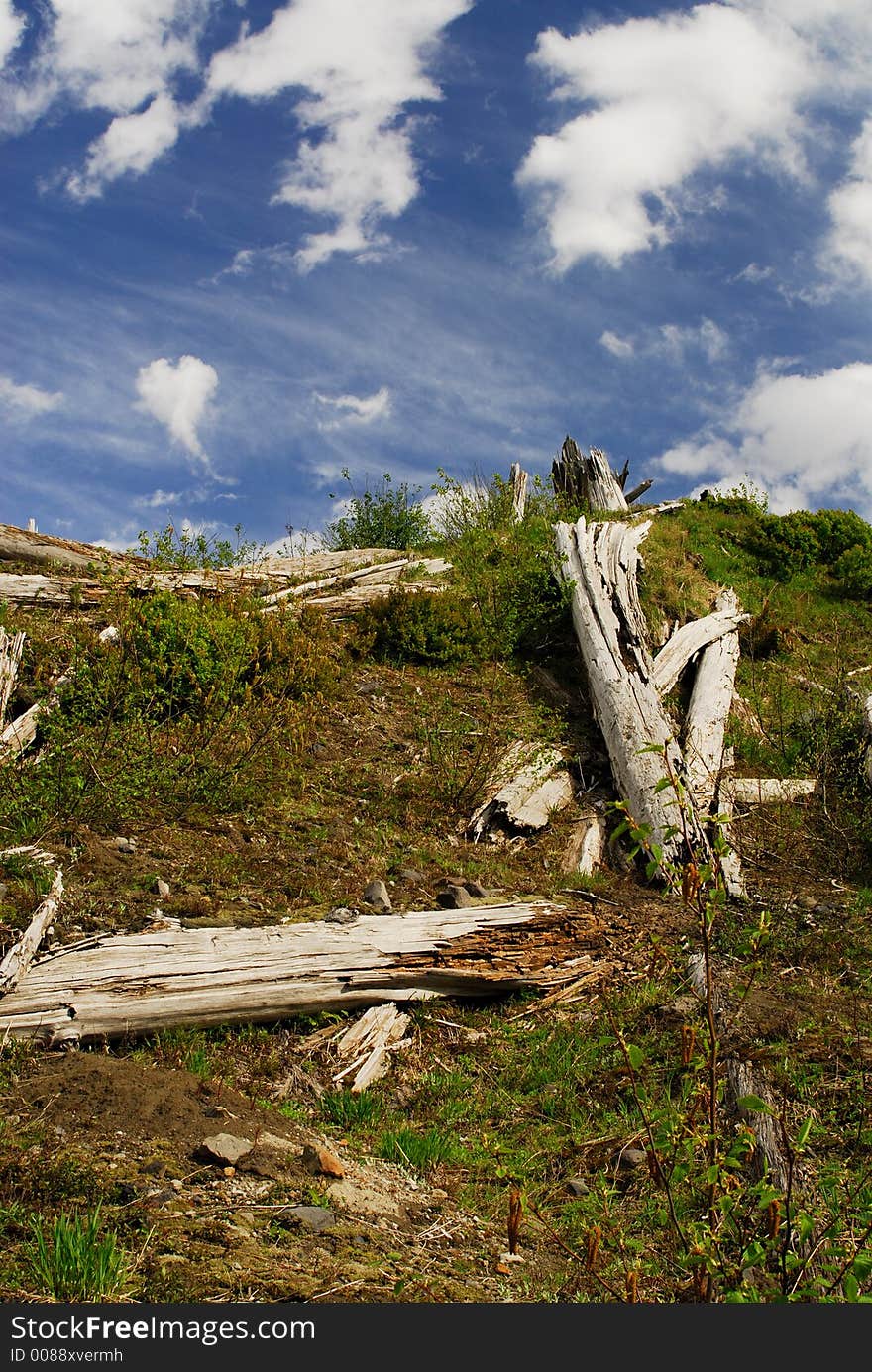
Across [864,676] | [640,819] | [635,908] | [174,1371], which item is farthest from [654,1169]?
[864,676]

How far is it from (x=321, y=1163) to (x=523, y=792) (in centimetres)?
541

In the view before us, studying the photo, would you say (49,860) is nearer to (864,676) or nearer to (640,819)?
(640,819)

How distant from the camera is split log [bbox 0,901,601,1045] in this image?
540 centimetres

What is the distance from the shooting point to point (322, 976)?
19.8 feet

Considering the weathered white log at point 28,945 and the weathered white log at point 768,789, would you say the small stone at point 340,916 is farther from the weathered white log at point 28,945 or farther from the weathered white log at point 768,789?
the weathered white log at point 768,789

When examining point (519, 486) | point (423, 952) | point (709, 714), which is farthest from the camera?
point (519, 486)

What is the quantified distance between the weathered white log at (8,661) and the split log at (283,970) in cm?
404

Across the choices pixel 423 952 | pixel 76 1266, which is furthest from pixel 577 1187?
pixel 76 1266

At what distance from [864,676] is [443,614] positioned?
655 centimetres

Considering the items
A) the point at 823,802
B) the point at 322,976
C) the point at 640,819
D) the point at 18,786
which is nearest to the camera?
the point at 322,976

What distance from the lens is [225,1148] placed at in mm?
4195

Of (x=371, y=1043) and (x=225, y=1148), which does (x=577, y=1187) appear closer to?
(x=371, y=1043)

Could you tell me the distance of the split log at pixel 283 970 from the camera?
540 centimetres

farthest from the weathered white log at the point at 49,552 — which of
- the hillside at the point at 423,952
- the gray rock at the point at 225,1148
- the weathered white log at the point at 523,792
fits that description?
the gray rock at the point at 225,1148
